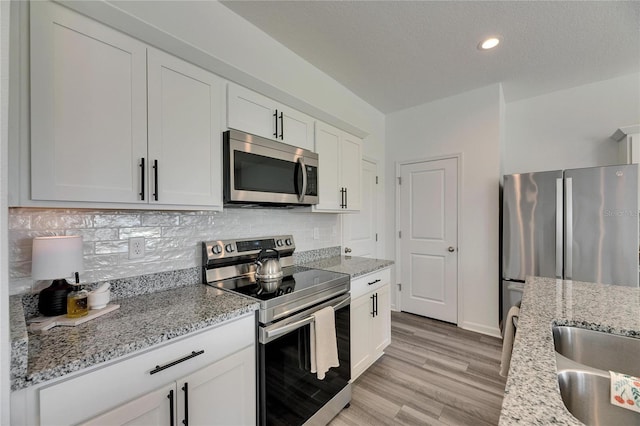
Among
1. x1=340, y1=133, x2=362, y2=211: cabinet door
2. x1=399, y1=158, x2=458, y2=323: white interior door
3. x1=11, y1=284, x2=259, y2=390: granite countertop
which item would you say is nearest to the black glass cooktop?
x1=11, y1=284, x2=259, y2=390: granite countertop

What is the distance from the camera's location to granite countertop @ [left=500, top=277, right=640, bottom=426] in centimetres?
58

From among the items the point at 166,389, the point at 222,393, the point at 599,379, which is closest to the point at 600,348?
the point at 599,379

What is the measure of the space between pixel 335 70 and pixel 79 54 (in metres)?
2.17

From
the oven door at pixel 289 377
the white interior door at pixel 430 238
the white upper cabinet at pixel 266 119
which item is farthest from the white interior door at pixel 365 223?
the oven door at pixel 289 377

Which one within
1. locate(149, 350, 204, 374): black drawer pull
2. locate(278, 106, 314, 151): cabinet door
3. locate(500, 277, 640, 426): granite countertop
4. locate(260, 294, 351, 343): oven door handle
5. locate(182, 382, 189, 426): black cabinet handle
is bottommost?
locate(182, 382, 189, 426): black cabinet handle

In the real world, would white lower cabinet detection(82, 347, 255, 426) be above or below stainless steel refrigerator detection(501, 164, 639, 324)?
below

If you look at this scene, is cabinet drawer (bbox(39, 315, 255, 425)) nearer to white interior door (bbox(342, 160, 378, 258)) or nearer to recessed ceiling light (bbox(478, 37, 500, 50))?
white interior door (bbox(342, 160, 378, 258))

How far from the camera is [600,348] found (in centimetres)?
103

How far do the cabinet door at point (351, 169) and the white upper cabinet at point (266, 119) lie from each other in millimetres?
471

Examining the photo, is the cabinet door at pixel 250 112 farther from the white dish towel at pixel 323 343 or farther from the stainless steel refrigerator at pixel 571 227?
the stainless steel refrigerator at pixel 571 227

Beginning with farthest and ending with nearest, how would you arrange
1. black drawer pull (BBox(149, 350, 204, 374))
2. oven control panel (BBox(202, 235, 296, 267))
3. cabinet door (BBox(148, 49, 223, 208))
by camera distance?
oven control panel (BBox(202, 235, 296, 267))
cabinet door (BBox(148, 49, 223, 208))
black drawer pull (BBox(149, 350, 204, 374))

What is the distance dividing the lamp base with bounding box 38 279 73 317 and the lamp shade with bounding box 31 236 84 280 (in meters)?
0.12

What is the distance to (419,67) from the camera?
2.71m

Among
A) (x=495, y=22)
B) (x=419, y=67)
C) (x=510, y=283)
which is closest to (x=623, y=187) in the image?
(x=510, y=283)
